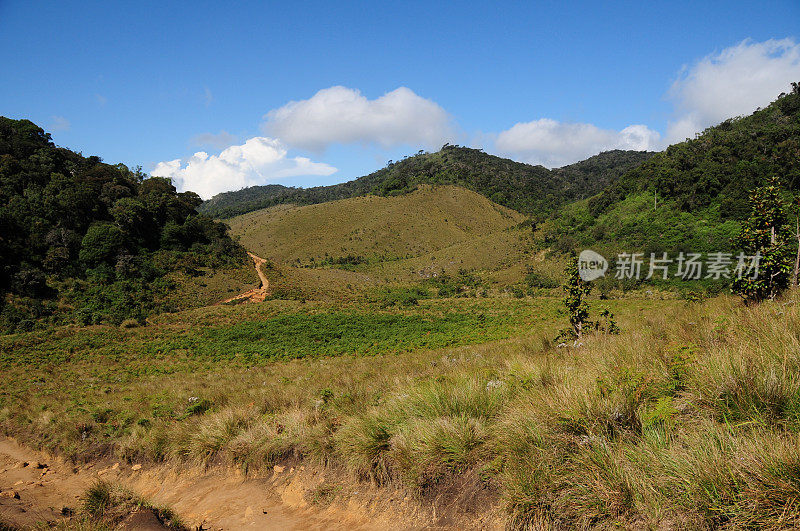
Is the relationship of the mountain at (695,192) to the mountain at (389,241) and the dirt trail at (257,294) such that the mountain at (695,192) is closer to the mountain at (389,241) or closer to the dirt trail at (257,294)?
the mountain at (389,241)

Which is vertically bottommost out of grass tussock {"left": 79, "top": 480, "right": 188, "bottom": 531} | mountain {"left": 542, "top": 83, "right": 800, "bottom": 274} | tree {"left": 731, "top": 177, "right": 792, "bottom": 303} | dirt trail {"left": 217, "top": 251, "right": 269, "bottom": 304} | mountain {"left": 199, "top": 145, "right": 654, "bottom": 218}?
dirt trail {"left": 217, "top": 251, "right": 269, "bottom": 304}

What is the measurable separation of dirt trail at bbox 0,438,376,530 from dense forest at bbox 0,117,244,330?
26583 mm

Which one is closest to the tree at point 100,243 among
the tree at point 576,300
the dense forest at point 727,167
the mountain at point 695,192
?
→ the tree at point 576,300

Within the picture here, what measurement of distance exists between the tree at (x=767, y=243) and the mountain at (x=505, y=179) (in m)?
93.3

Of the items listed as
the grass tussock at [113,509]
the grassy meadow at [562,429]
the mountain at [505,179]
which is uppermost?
the mountain at [505,179]

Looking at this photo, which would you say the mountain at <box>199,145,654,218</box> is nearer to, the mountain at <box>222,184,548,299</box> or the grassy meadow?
the mountain at <box>222,184,548,299</box>

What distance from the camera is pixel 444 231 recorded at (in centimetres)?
9675

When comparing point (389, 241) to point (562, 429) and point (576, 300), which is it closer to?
point (576, 300)

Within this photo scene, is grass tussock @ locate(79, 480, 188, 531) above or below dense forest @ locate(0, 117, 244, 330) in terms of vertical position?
below

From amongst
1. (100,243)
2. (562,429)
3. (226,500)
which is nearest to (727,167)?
(562,429)

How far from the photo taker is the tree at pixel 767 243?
962 centimetres

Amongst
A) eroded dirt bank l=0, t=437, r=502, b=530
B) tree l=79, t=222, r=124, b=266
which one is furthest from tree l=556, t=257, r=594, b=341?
tree l=79, t=222, r=124, b=266

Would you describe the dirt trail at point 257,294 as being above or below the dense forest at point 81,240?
below

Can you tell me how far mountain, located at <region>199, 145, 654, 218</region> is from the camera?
403ft
